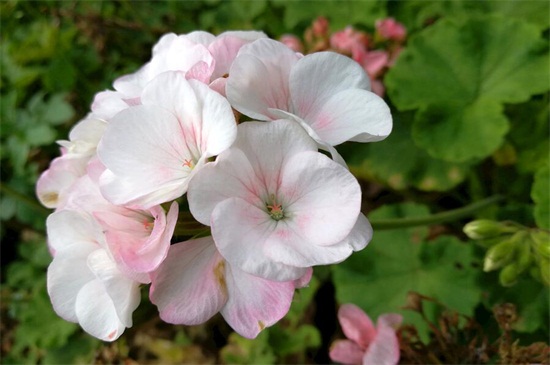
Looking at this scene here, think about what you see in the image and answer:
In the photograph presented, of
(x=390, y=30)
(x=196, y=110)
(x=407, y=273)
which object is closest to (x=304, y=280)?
(x=196, y=110)

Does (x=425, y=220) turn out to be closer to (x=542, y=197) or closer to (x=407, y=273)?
(x=542, y=197)

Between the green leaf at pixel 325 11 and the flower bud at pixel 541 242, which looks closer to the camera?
the flower bud at pixel 541 242

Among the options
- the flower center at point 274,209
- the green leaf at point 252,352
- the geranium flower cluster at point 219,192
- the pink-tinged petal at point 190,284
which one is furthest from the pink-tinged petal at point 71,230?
the green leaf at point 252,352

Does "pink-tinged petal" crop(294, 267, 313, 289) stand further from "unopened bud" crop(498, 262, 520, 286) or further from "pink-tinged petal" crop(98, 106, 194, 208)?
"unopened bud" crop(498, 262, 520, 286)

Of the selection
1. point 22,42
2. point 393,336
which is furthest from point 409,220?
point 22,42

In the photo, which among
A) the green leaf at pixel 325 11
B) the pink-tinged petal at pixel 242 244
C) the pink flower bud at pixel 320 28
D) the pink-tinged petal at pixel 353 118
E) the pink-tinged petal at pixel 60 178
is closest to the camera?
the pink-tinged petal at pixel 242 244

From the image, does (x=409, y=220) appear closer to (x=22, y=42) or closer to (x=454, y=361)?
(x=454, y=361)

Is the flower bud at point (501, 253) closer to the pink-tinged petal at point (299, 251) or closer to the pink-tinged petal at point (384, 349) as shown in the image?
the pink-tinged petal at point (384, 349)
